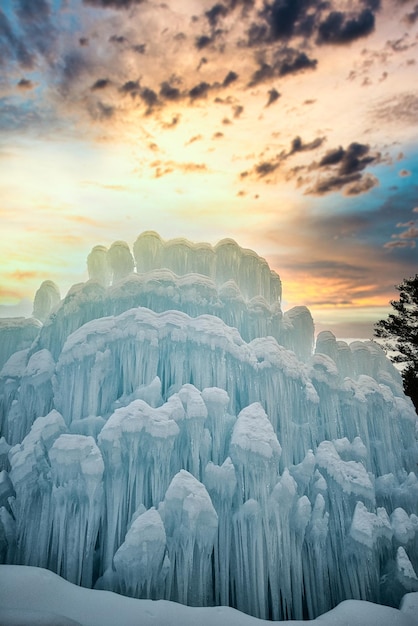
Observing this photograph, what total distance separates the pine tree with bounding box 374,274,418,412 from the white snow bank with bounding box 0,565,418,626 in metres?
11.4

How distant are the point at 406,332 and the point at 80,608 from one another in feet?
51.1

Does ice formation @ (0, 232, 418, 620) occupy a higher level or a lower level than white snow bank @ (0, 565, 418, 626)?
higher

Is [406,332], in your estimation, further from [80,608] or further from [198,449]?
[80,608]

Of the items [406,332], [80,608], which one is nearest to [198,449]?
[80,608]

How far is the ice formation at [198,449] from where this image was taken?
26.5 feet

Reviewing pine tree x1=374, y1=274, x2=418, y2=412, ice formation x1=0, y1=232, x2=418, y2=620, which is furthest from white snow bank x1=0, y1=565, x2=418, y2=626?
pine tree x1=374, y1=274, x2=418, y2=412

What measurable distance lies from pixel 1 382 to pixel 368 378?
11101 mm

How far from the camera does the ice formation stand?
808cm

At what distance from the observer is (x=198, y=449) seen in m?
8.95

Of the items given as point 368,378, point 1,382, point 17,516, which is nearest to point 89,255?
point 1,382

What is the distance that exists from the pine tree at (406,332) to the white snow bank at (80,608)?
11.4 metres

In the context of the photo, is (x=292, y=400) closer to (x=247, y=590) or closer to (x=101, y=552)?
(x=247, y=590)

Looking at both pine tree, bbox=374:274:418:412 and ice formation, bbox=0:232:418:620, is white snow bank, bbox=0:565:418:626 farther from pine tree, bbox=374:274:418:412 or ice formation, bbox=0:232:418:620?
pine tree, bbox=374:274:418:412

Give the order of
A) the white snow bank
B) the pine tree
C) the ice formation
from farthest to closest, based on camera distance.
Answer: the pine tree
the ice formation
the white snow bank
